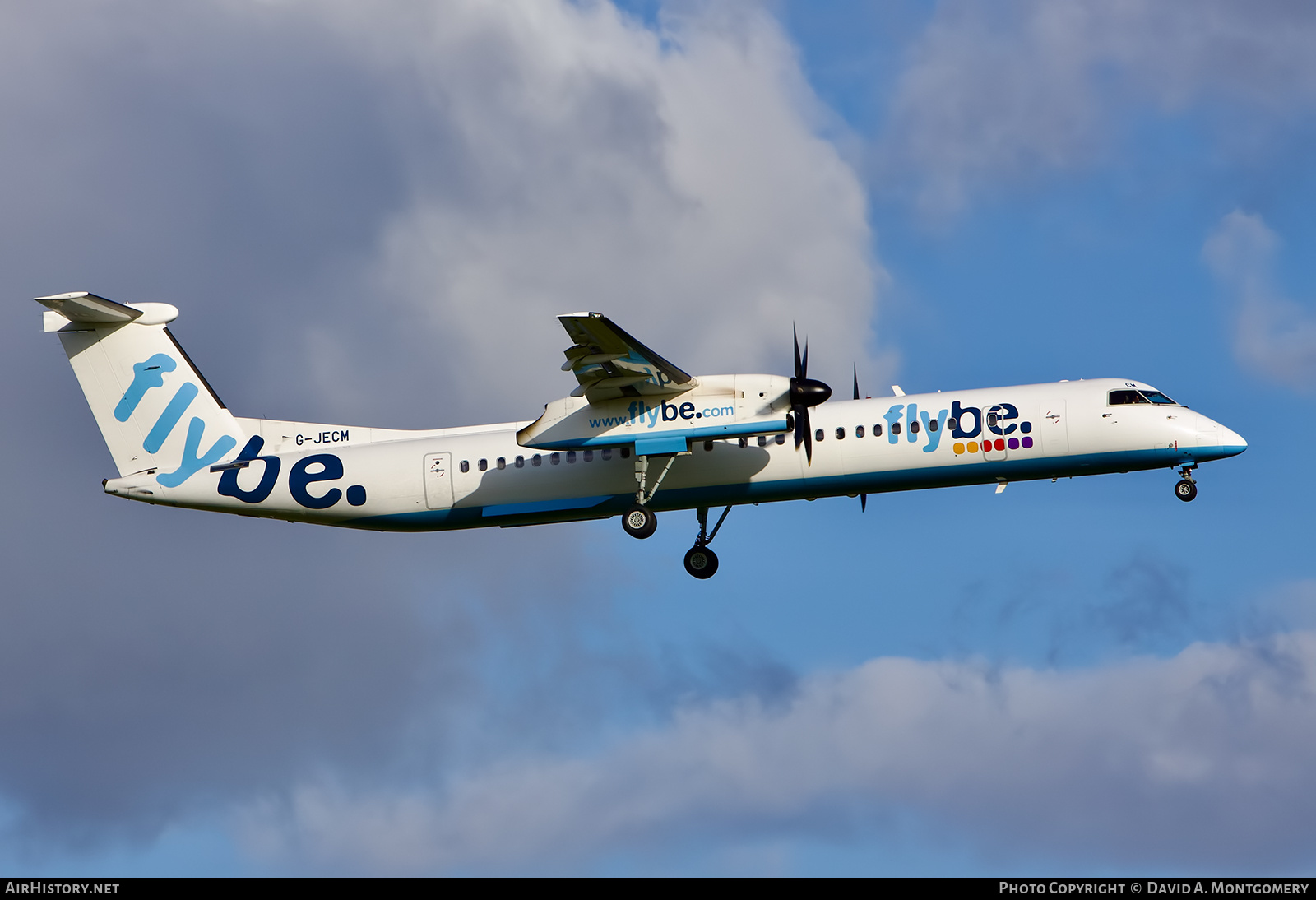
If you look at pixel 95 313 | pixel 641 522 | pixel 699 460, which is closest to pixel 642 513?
pixel 641 522

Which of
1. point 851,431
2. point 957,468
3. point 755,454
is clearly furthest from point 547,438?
point 957,468

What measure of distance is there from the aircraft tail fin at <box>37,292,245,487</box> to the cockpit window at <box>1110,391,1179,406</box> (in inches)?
765

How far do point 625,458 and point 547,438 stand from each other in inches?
76.4

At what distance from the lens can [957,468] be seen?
96.7ft

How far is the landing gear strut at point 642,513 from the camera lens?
98.2 feet

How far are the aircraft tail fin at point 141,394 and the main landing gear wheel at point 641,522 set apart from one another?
31.2ft

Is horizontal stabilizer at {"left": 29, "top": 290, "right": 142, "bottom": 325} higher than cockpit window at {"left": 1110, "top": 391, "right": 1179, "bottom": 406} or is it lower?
higher

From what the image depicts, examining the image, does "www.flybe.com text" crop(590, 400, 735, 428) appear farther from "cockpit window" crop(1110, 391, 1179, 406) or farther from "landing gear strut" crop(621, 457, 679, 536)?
"cockpit window" crop(1110, 391, 1179, 406)

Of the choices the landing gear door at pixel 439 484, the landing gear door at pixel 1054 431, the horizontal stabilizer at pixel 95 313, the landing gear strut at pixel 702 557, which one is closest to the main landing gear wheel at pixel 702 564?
the landing gear strut at pixel 702 557

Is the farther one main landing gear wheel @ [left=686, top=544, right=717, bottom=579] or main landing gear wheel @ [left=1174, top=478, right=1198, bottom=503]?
main landing gear wheel @ [left=686, top=544, right=717, bottom=579]

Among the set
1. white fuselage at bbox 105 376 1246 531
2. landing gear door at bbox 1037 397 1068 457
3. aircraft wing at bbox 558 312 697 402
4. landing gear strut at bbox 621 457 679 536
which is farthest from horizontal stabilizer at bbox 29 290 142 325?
landing gear door at bbox 1037 397 1068 457

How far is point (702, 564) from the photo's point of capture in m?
32.5

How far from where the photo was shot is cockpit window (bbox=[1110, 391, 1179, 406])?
29.4 m
